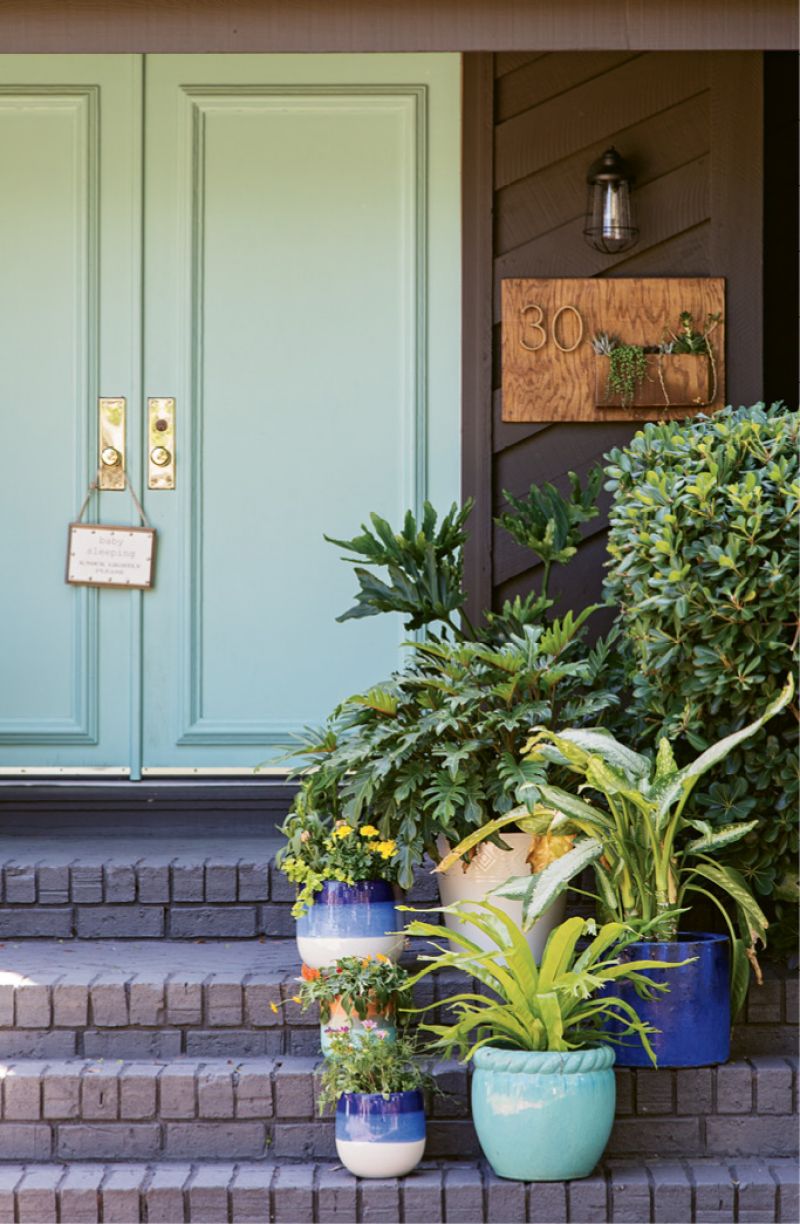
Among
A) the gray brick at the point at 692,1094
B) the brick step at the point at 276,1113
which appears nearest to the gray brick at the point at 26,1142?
the brick step at the point at 276,1113

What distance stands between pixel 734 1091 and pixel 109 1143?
1370 millimetres

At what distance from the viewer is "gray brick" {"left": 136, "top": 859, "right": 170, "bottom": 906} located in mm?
3990

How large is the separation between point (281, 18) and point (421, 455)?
151cm

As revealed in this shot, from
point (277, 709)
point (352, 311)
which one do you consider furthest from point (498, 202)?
point (277, 709)

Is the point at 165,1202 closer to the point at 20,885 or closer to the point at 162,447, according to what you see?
the point at 20,885

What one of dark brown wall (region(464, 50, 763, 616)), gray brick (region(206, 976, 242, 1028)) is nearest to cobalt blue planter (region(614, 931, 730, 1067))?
gray brick (region(206, 976, 242, 1028))

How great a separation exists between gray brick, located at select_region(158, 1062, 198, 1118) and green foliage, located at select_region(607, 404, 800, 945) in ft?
4.26

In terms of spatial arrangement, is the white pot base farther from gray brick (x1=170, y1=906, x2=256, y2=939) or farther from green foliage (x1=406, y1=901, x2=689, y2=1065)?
gray brick (x1=170, y1=906, x2=256, y2=939)

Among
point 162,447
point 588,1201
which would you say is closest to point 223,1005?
point 588,1201

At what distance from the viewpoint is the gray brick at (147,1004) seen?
3.46m

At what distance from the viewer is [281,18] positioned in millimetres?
3527

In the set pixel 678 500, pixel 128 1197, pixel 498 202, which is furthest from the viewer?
pixel 498 202

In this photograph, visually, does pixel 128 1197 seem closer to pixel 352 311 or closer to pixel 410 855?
pixel 410 855

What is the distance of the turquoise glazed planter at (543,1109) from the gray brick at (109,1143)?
754 mm
